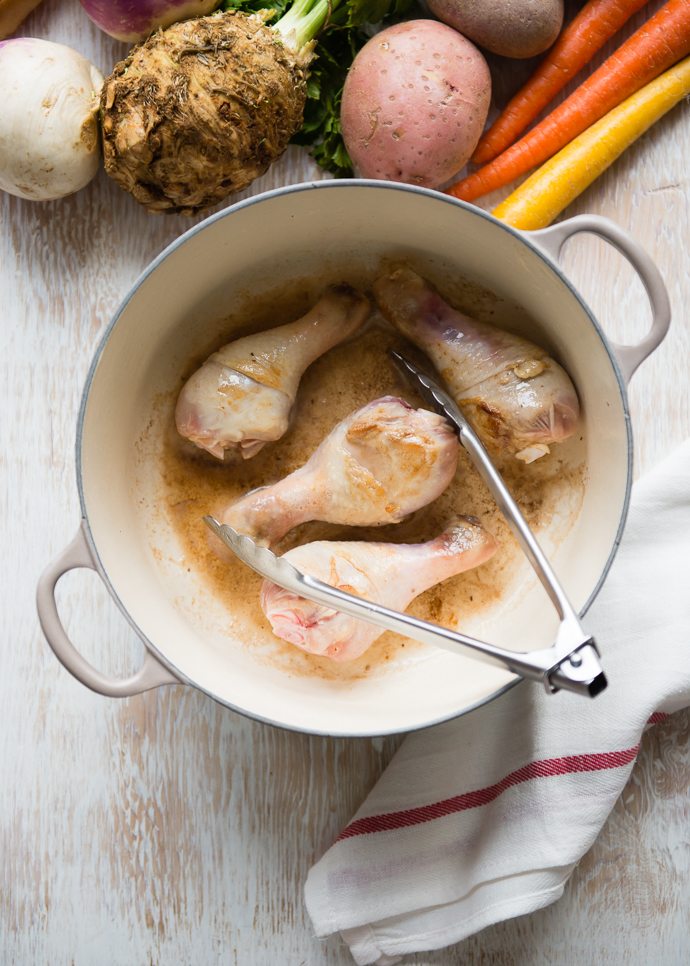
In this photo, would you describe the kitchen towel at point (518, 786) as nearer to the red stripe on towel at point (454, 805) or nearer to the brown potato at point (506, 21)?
the red stripe on towel at point (454, 805)

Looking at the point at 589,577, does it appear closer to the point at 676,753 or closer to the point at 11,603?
the point at 676,753

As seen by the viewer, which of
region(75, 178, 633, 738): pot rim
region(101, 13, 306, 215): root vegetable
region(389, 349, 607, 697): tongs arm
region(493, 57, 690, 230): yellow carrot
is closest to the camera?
region(389, 349, 607, 697): tongs arm

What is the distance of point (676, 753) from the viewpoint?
0.98 m

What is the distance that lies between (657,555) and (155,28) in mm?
943

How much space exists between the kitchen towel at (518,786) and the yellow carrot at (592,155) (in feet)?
1.24

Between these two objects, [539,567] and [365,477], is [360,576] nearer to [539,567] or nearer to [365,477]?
[365,477]

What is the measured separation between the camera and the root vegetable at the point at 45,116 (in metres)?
0.88

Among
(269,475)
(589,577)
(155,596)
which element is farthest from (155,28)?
(589,577)

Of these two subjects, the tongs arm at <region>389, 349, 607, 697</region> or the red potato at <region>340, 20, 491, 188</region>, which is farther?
the red potato at <region>340, 20, 491, 188</region>

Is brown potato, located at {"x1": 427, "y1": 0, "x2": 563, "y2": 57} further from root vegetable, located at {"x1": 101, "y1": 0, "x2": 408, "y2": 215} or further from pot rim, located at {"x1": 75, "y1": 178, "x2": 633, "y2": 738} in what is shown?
pot rim, located at {"x1": 75, "y1": 178, "x2": 633, "y2": 738}

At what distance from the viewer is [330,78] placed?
3.21ft

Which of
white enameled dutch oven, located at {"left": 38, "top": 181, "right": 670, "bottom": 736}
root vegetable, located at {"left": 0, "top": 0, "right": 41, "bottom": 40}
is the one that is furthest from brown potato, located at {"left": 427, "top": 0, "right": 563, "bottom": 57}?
root vegetable, located at {"left": 0, "top": 0, "right": 41, "bottom": 40}

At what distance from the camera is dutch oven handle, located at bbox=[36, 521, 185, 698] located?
74cm

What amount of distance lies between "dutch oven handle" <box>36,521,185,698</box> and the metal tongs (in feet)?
0.54
